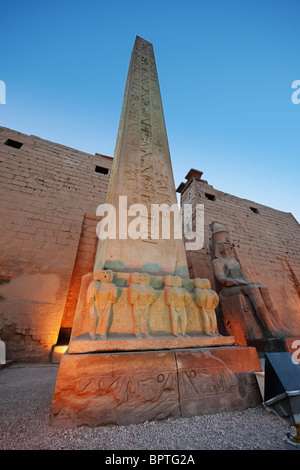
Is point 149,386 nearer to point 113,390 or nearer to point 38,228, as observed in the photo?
point 113,390

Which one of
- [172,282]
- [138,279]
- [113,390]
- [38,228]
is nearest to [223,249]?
[172,282]

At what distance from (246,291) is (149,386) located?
8.54 ft

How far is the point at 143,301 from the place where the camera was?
5.09 feet

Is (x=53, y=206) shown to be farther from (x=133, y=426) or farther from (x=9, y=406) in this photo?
(x=133, y=426)

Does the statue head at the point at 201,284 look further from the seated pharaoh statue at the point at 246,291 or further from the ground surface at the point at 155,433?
the seated pharaoh statue at the point at 246,291

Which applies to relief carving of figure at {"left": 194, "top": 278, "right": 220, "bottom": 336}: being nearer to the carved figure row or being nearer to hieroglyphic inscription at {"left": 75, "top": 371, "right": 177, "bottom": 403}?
the carved figure row

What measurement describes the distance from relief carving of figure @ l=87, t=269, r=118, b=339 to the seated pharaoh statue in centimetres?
244

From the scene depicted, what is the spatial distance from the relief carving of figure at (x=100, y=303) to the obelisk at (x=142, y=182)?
32cm

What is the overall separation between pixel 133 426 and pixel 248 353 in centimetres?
99

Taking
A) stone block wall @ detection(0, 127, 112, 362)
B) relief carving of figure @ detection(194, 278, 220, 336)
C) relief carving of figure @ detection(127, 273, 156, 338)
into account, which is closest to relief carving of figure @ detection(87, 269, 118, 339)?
relief carving of figure @ detection(127, 273, 156, 338)

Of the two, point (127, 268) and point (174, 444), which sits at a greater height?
point (127, 268)

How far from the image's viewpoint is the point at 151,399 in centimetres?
118

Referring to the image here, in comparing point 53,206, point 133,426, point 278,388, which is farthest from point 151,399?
point 53,206

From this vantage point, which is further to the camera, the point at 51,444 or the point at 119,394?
the point at 119,394
